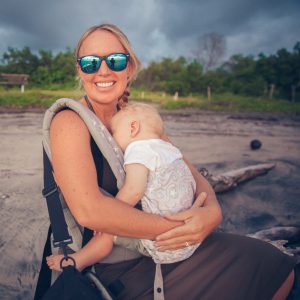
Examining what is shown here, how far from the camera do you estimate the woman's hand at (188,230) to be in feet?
4.65

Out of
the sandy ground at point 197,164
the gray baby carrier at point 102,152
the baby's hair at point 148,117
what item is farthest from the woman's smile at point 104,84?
the sandy ground at point 197,164

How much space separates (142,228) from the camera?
1354 mm

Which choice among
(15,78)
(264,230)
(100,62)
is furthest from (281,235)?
(15,78)

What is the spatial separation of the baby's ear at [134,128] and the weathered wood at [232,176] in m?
1.98

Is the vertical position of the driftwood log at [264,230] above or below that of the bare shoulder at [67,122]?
below

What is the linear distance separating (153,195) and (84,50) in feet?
2.95

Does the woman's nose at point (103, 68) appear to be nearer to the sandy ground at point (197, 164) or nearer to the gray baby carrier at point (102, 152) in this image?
the gray baby carrier at point (102, 152)

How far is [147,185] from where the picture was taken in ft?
4.88

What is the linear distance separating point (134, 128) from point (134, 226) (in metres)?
0.55

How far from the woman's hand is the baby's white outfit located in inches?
1.8

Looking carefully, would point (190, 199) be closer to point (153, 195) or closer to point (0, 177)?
point (153, 195)

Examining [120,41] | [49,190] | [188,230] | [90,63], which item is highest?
[120,41]

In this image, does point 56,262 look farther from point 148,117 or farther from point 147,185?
point 148,117

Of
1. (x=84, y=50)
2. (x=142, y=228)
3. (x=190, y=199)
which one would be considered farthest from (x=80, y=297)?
(x=84, y=50)
